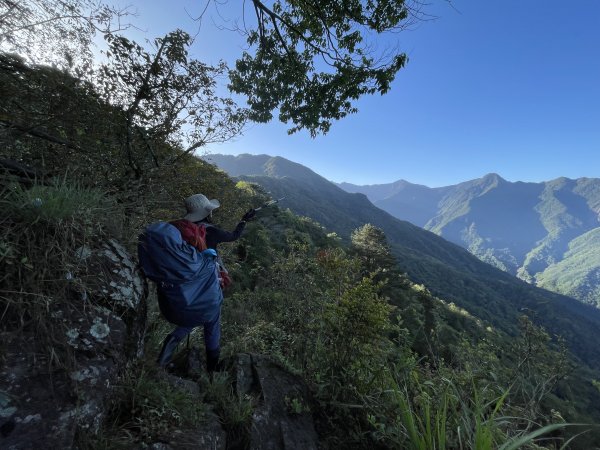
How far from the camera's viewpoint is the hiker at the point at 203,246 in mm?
3197

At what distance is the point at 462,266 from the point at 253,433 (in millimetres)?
181525

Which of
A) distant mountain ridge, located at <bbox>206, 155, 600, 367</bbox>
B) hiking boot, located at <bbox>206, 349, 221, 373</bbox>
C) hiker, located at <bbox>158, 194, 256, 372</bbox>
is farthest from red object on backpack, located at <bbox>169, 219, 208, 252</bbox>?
distant mountain ridge, located at <bbox>206, 155, 600, 367</bbox>

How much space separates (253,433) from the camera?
9.00ft

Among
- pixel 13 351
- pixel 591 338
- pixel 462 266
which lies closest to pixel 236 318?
pixel 13 351

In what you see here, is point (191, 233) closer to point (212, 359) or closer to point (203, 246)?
point (203, 246)

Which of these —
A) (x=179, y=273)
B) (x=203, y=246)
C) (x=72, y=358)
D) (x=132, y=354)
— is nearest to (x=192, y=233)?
(x=203, y=246)

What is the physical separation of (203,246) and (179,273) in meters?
0.51

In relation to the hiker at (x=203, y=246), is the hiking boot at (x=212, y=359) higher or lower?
lower

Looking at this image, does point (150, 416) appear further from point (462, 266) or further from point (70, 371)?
point (462, 266)

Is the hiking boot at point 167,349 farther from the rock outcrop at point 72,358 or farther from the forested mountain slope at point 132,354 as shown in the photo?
the rock outcrop at point 72,358

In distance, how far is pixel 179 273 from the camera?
2.83 m

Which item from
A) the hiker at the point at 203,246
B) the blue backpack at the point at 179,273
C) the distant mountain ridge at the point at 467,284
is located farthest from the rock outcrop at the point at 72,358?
the distant mountain ridge at the point at 467,284

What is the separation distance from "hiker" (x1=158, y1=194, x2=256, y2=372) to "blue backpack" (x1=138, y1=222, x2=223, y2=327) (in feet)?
0.23

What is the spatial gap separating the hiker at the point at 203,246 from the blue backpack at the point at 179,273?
0.07 m
